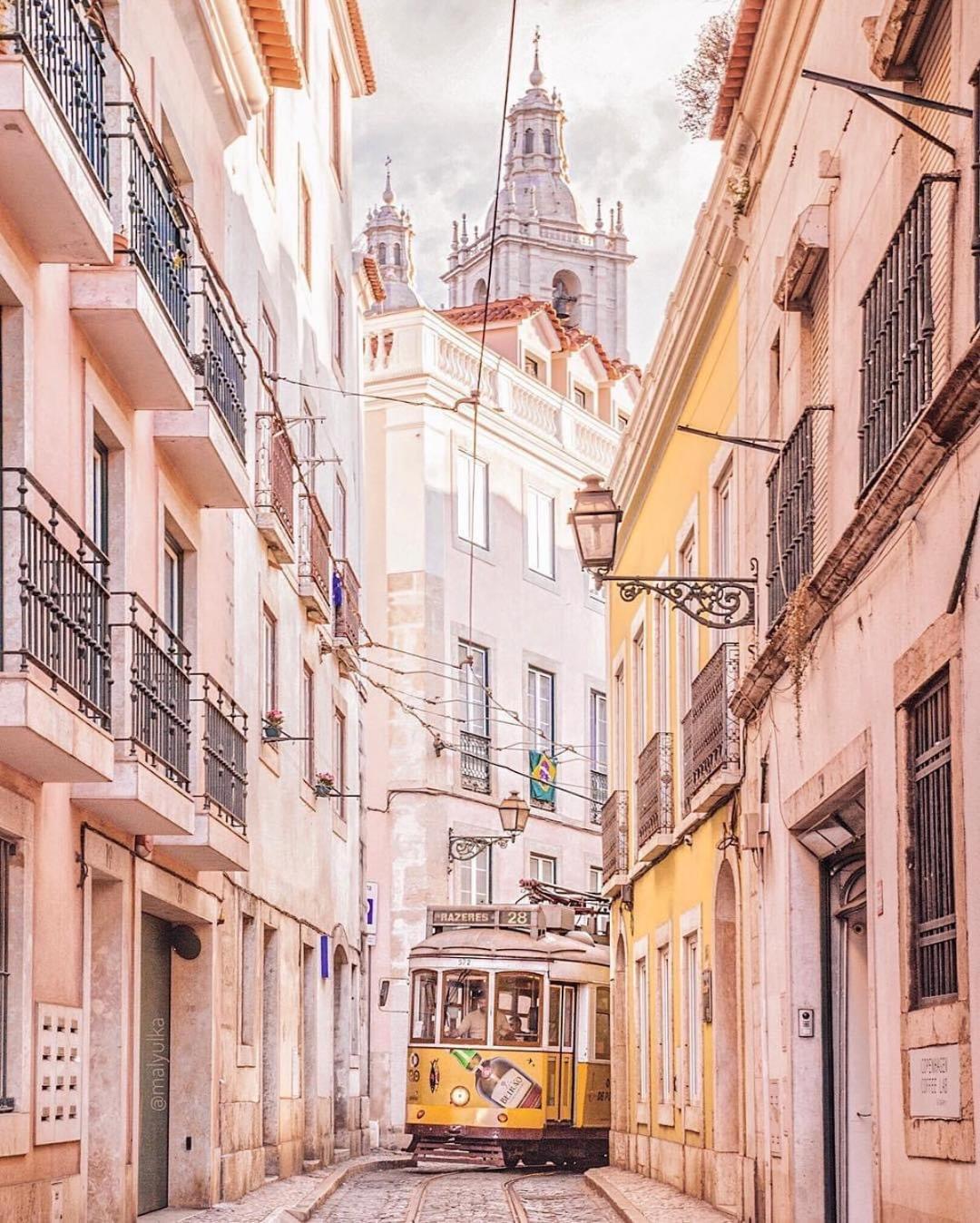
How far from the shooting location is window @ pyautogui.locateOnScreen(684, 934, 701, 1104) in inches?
738

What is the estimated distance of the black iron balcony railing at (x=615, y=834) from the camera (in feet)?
82.2

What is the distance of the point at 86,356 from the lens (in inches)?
498

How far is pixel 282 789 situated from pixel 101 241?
10917 mm

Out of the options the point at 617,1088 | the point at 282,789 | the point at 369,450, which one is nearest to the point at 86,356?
the point at 282,789

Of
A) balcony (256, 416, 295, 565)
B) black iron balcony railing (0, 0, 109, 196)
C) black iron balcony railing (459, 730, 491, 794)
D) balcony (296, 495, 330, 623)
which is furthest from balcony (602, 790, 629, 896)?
black iron balcony railing (0, 0, 109, 196)

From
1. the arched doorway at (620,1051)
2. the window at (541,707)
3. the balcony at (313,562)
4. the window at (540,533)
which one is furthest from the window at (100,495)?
the window at (540,533)

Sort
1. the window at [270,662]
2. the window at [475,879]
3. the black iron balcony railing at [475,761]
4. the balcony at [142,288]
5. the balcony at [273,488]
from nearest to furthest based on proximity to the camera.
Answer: the balcony at [142,288]
the balcony at [273,488]
the window at [270,662]
the window at [475,879]
the black iron balcony railing at [475,761]

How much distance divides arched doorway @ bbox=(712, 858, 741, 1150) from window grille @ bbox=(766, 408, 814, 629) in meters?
3.76

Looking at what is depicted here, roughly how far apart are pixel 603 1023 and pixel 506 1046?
6.08 feet

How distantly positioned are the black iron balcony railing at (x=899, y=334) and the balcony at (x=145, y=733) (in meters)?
4.46

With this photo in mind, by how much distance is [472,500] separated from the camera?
36.2 metres

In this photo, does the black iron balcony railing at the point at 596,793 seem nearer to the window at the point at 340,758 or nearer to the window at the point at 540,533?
the window at the point at 540,533

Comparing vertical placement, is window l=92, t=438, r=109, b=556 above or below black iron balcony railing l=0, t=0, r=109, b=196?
below

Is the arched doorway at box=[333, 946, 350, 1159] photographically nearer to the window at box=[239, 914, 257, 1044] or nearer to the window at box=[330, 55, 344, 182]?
the window at box=[239, 914, 257, 1044]
